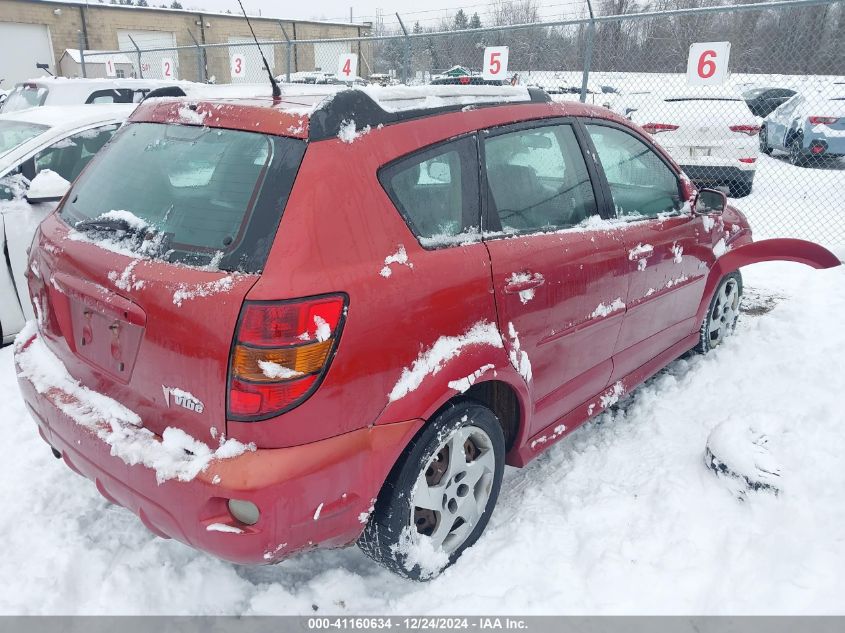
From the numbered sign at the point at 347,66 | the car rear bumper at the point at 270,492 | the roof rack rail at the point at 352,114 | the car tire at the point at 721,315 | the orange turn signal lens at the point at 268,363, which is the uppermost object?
the numbered sign at the point at 347,66

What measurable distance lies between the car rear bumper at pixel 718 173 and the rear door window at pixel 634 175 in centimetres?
585

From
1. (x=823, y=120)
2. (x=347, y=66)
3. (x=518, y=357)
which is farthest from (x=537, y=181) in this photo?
(x=823, y=120)

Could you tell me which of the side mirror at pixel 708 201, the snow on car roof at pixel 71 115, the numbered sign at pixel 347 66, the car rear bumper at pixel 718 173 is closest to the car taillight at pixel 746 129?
the car rear bumper at pixel 718 173

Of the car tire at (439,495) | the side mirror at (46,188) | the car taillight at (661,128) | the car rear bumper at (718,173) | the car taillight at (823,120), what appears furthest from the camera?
the car taillight at (823,120)

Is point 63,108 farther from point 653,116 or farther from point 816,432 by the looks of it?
point 653,116

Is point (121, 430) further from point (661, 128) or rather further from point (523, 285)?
point (661, 128)

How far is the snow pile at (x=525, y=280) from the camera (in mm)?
2504

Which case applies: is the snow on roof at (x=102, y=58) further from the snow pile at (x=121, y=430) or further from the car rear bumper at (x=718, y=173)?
the snow pile at (x=121, y=430)

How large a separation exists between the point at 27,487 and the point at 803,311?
531cm

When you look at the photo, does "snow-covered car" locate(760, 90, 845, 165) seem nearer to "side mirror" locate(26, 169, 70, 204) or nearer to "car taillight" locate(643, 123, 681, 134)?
"car taillight" locate(643, 123, 681, 134)

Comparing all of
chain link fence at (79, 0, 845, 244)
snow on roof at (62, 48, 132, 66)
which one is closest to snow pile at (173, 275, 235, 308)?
chain link fence at (79, 0, 845, 244)

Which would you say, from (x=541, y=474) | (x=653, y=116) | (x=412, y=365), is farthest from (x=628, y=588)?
(x=653, y=116)

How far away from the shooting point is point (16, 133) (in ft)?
17.3

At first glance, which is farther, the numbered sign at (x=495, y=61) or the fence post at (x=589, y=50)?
the numbered sign at (x=495, y=61)
